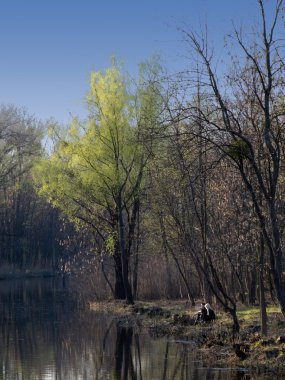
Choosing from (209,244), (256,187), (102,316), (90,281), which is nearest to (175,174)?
(209,244)

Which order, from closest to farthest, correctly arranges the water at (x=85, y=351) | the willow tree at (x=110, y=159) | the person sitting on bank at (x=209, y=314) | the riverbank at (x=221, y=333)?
the riverbank at (x=221, y=333), the water at (x=85, y=351), the person sitting on bank at (x=209, y=314), the willow tree at (x=110, y=159)

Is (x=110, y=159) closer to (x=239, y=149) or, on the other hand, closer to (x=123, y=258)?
(x=123, y=258)

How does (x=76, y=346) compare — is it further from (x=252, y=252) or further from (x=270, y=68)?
(x=270, y=68)

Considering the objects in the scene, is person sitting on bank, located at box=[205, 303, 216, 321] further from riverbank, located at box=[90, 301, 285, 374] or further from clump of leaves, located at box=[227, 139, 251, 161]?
clump of leaves, located at box=[227, 139, 251, 161]

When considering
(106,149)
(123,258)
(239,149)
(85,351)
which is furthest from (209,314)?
(106,149)

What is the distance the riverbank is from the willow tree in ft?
12.6

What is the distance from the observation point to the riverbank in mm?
14664

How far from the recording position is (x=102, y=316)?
86.3ft

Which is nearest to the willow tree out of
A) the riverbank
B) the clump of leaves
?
the riverbank

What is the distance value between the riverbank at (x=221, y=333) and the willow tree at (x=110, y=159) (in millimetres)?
3836

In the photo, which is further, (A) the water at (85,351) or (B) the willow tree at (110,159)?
(B) the willow tree at (110,159)

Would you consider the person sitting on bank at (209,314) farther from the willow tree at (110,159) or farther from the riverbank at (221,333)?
the willow tree at (110,159)

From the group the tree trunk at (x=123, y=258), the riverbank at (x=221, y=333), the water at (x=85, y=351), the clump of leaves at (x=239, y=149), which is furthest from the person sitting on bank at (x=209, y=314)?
the tree trunk at (x=123, y=258)

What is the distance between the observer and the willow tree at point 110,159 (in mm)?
27781
